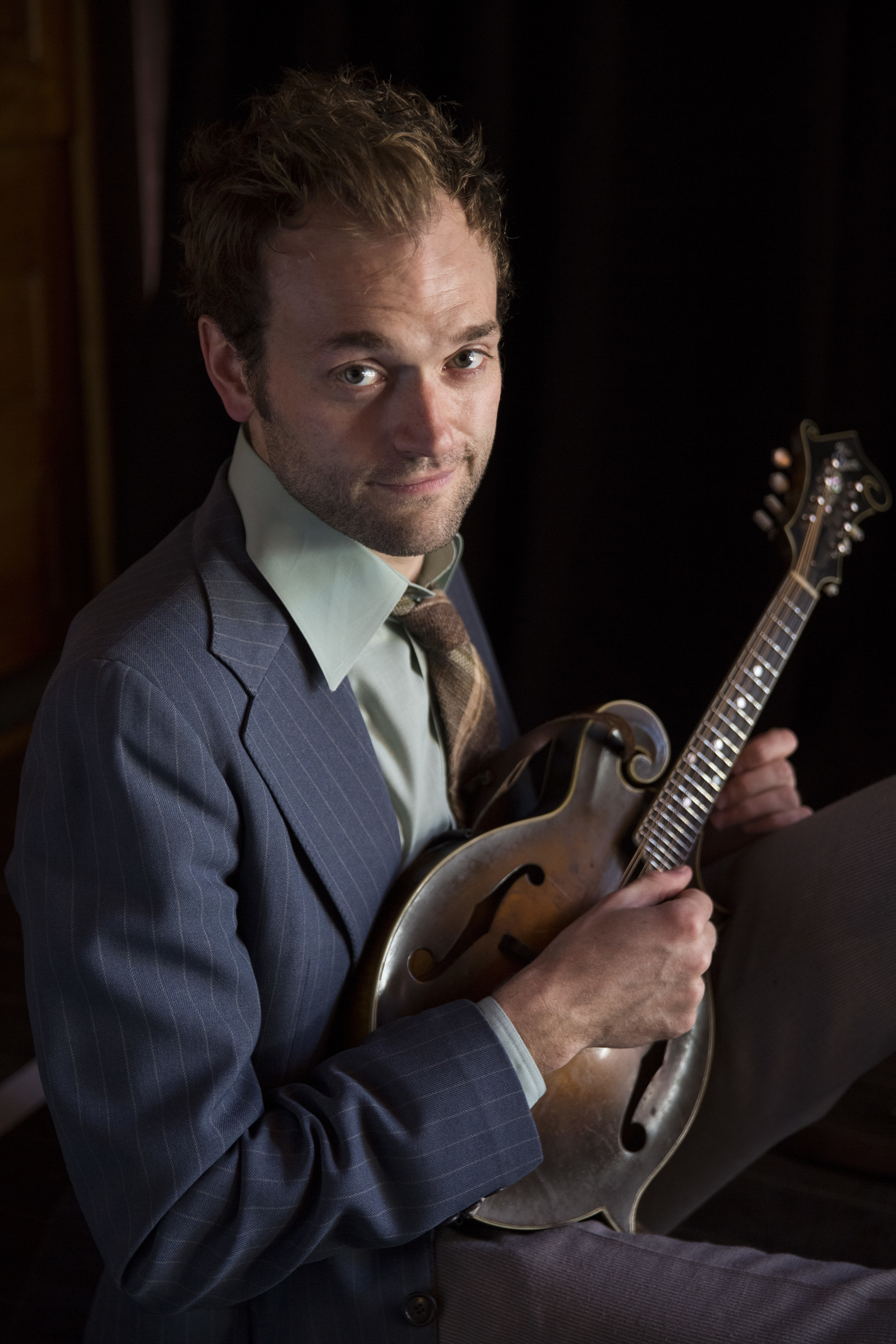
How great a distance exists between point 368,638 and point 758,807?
58 cm

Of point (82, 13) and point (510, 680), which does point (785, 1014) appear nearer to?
point (510, 680)

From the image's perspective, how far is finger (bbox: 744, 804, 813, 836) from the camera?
1404 mm

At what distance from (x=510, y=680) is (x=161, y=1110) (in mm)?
1817

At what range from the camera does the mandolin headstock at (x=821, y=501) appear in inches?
52.2

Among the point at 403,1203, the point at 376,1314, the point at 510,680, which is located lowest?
the point at 510,680

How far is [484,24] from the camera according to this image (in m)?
2.18

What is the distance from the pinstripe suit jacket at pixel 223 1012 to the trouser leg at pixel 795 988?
42 cm

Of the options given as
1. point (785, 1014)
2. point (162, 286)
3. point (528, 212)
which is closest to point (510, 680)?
point (528, 212)

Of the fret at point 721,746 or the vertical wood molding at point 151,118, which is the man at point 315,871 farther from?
the vertical wood molding at point 151,118

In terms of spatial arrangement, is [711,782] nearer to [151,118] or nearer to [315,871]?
[315,871]

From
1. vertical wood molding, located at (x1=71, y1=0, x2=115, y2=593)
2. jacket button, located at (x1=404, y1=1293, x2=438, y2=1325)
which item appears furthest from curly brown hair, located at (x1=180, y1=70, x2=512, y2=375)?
vertical wood molding, located at (x1=71, y1=0, x2=115, y2=593)

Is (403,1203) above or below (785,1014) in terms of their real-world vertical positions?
above

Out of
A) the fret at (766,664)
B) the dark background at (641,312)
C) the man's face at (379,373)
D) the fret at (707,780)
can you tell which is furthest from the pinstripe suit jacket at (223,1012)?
the dark background at (641,312)

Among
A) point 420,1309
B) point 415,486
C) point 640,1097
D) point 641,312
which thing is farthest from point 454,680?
point 641,312
